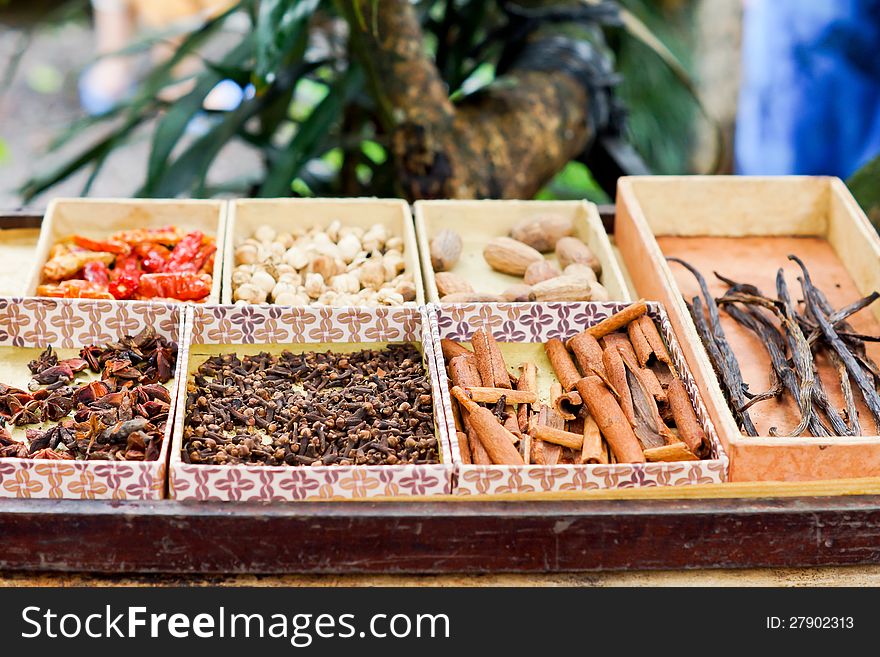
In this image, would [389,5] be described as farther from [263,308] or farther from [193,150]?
[263,308]

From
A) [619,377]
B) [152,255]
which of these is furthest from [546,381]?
[152,255]

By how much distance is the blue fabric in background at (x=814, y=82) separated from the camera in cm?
335

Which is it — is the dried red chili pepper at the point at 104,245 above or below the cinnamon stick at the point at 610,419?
above

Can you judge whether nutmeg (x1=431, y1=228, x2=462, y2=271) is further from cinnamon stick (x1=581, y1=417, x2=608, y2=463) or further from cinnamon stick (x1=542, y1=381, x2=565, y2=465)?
cinnamon stick (x1=581, y1=417, x2=608, y2=463)

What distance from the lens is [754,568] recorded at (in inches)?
64.5

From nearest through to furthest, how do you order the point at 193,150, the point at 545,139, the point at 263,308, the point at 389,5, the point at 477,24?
the point at 263,308, the point at 389,5, the point at 193,150, the point at 545,139, the point at 477,24

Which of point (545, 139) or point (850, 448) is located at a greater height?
point (545, 139)

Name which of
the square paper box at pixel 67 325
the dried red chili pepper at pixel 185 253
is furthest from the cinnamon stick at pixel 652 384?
the dried red chili pepper at pixel 185 253

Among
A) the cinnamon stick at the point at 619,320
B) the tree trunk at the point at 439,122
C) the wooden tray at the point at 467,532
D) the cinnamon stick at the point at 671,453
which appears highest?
the tree trunk at the point at 439,122

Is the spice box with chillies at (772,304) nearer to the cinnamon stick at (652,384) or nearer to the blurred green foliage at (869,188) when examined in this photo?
the cinnamon stick at (652,384)

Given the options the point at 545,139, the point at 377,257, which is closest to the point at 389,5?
the point at 545,139

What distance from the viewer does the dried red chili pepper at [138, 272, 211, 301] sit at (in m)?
2.10

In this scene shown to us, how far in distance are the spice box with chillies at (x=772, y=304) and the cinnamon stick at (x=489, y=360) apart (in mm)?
349
